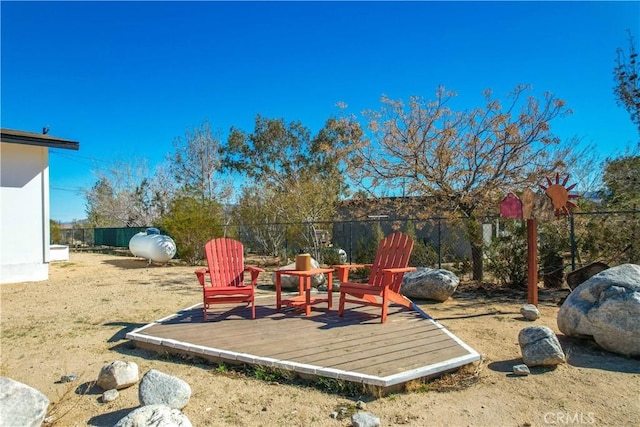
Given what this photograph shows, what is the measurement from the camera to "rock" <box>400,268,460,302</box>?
6461mm

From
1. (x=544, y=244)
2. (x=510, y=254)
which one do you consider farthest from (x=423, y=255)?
(x=544, y=244)

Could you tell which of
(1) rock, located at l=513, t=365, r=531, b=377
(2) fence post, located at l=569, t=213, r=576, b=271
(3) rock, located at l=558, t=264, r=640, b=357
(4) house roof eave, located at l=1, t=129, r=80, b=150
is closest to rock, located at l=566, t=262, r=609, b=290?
(2) fence post, located at l=569, t=213, r=576, b=271

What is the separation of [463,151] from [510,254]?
2.14m

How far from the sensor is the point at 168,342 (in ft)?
13.1

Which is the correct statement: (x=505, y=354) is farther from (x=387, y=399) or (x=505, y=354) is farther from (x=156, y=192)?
(x=156, y=192)

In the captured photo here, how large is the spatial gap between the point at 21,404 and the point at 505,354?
3.93 metres

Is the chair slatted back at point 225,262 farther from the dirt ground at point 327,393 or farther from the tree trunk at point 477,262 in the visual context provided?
the tree trunk at point 477,262

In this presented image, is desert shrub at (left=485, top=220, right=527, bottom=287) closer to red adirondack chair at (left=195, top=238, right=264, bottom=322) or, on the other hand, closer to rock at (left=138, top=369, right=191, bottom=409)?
red adirondack chair at (left=195, top=238, right=264, bottom=322)

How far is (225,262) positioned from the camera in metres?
5.64

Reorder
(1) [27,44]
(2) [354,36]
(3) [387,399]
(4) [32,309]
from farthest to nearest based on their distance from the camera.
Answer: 1. (1) [27,44]
2. (2) [354,36]
3. (4) [32,309]
4. (3) [387,399]

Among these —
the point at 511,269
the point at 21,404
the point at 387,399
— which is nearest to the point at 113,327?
the point at 21,404

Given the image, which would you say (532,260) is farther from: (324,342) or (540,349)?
(324,342)

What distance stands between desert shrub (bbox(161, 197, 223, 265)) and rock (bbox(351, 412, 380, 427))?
443 inches

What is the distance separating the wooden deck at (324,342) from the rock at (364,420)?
380 millimetres
